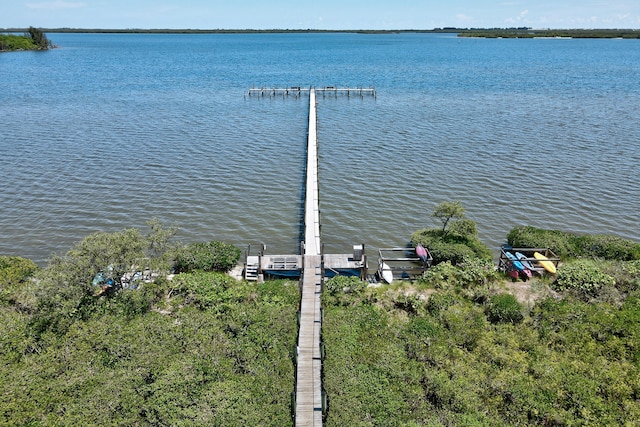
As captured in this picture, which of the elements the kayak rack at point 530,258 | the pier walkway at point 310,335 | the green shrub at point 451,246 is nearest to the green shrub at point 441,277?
the green shrub at point 451,246

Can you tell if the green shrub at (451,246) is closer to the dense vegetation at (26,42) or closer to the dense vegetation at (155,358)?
the dense vegetation at (155,358)

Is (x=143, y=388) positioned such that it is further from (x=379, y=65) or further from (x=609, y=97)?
(x=379, y=65)

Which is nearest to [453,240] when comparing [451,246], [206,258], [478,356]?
[451,246]

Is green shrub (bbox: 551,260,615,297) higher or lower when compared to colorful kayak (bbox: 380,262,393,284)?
higher

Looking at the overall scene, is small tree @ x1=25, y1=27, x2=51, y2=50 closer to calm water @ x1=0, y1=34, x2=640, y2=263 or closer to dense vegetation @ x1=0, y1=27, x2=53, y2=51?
dense vegetation @ x1=0, y1=27, x2=53, y2=51

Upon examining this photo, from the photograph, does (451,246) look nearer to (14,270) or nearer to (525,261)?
(525,261)

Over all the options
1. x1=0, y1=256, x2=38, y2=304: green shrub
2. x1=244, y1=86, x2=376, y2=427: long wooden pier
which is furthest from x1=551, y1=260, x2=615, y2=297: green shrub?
x1=0, y1=256, x2=38, y2=304: green shrub

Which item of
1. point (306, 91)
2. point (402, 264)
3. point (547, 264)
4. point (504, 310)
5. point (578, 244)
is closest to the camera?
point (504, 310)
